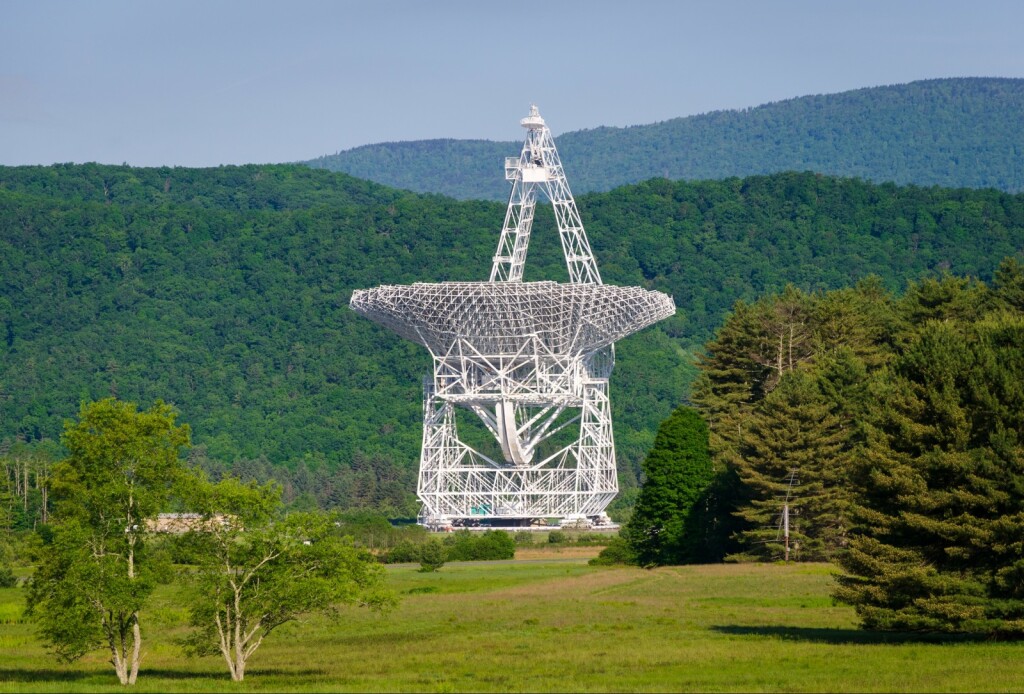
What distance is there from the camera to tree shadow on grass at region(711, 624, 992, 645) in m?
42.7

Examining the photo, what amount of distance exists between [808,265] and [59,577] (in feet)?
499

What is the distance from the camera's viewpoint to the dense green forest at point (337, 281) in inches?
6363

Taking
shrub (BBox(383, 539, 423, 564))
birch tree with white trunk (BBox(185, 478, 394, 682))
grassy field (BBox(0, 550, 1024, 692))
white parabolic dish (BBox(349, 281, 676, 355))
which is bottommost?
shrub (BBox(383, 539, 423, 564))

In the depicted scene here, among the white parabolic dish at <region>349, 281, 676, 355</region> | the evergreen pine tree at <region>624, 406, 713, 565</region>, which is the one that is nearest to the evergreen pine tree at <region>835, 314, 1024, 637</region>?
the evergreen pine tree at <region>624, 406, 713, 565</region>

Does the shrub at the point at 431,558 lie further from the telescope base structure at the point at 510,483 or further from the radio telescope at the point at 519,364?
the telescope base structure at the point at 510,483

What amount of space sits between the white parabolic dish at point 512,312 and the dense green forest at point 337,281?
5984cm

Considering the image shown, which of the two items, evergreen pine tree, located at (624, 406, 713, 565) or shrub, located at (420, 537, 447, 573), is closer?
evergreen pine tree, located at (624, 406, 713, 565)

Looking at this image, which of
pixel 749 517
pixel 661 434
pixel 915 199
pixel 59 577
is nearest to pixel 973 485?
pixel 59 577

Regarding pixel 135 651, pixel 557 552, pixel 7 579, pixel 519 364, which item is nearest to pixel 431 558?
pixel 557 552

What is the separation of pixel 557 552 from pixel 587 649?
41.6 m

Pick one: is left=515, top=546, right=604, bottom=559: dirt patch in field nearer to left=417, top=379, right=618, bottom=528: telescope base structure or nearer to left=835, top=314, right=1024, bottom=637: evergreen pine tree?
left=417, top=379, right=618, bottom=528: telescope base structure

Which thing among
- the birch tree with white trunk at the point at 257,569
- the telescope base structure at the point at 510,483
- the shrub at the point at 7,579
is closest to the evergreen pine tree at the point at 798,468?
the shrub at the point at 7,579

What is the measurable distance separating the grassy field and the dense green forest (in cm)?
9375

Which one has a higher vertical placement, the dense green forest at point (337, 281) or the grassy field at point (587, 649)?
the dense green forest at point (337, 281)
